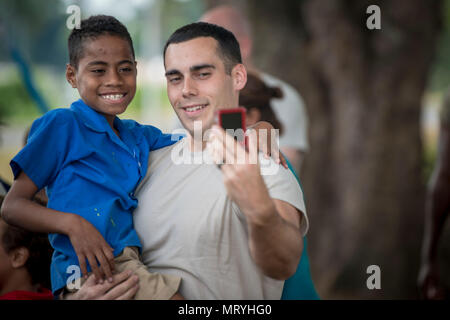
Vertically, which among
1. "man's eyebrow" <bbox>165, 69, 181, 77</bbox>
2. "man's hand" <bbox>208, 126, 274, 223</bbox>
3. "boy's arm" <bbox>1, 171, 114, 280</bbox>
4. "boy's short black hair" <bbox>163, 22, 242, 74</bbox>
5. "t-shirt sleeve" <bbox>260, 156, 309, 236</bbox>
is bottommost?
"boy's arm" <bbox>1, 171, 114, 280</bbox>

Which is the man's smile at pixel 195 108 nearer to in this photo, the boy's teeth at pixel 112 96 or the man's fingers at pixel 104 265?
the boy's teeth at pixel 112 96

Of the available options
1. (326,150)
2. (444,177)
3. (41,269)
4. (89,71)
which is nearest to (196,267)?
(89,71)

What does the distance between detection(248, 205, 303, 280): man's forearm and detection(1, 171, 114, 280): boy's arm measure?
402 millimetres

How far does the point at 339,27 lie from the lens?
4141 mm

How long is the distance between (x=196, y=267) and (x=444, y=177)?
6.37 ft

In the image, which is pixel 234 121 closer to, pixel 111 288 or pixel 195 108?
pixel 195 108

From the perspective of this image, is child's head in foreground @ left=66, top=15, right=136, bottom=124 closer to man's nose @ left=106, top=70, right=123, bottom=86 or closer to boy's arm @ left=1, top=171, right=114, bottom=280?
man's nose @ left=106, top=70, right=123, bottom=86

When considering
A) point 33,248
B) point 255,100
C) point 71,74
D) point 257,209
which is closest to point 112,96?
point 71,74

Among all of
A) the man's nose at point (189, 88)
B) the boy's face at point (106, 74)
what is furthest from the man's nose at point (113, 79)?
the man's nose at point (189, 88)

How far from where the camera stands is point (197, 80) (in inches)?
58.1

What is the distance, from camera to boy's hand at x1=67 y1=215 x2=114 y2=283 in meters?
1.36

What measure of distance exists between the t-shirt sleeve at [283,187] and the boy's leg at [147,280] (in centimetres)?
36

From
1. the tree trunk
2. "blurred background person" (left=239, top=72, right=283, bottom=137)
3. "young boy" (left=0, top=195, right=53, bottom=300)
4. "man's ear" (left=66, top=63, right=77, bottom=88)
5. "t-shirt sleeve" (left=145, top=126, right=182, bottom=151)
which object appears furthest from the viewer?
the tree trunk

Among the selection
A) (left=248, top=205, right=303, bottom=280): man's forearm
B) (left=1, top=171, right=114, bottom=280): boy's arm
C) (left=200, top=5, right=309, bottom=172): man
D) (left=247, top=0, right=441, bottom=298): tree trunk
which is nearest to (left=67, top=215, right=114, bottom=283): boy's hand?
(left=1, top=171, right=114, bottom=280): boy's arm
